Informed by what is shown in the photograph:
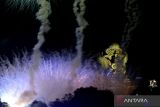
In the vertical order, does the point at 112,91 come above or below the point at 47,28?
below

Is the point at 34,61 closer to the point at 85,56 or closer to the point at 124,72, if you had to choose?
the point at 85,56

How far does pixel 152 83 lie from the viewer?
21469 millimetres

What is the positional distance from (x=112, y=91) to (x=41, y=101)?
325cm

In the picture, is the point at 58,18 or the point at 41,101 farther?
the point at 58,18

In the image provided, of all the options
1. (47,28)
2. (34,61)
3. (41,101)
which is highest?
(47,28)

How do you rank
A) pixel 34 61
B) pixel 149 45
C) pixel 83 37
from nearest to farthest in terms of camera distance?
pixel 34 61
pixel 83 37
pixel 149 45

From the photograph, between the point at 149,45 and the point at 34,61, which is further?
the point at 149,45

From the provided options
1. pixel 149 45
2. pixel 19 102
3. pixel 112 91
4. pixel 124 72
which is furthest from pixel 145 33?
pixel 19 102

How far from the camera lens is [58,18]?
21750 mm

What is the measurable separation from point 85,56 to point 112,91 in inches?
92.3

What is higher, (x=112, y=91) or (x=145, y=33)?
(x=145, y=33)

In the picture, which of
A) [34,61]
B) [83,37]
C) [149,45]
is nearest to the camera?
[34,61]

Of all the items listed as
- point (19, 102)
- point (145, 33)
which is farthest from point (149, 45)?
point (19, 102)

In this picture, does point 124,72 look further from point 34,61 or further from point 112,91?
point 34,61
